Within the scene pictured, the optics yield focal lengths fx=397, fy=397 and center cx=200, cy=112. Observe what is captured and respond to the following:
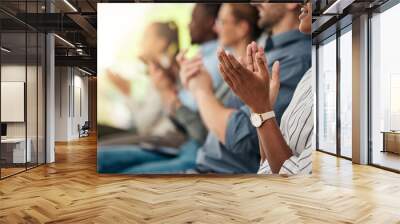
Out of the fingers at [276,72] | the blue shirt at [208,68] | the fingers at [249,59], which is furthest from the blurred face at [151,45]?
the fingers at [276,72]

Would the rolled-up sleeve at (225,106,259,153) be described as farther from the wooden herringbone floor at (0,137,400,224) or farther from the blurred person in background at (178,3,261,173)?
the wooden herringbone floor at (0,137,400,224)

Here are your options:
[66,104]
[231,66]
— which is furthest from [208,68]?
[66,104]

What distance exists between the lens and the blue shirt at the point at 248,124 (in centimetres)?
616

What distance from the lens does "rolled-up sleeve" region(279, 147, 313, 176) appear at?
6156 mm

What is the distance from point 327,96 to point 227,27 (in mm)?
5440

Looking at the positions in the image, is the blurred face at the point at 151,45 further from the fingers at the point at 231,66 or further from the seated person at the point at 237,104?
the fingers at the point at 231,66

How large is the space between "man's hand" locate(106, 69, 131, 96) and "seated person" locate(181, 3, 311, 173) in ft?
2.87

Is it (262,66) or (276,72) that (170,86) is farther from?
(276,72)

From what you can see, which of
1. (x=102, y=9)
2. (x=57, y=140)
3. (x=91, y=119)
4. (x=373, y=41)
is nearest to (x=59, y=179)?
(x=102, y=9)

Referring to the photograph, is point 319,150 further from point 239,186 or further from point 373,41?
point 239,186

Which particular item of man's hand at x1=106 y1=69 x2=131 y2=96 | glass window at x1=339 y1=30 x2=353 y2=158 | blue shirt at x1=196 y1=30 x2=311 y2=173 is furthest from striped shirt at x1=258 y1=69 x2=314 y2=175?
glass window at x1=339 y1=30 x2=353 y2=158

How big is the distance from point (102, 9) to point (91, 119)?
16.6m

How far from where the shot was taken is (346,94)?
9.20m

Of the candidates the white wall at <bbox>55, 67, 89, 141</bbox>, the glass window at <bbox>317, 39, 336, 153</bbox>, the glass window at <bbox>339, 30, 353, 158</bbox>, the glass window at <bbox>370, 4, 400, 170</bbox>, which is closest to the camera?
the glass window at <bbox>370, 4, 400, 170</bbox>
